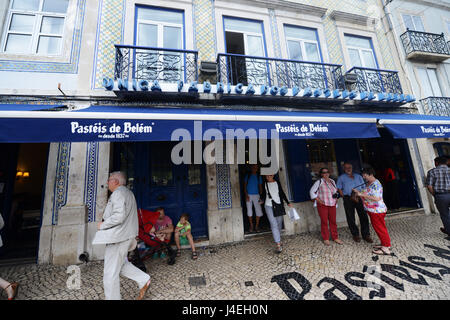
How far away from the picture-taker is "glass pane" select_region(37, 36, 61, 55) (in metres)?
4.60

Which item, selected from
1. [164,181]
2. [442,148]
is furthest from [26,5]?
[442,148]

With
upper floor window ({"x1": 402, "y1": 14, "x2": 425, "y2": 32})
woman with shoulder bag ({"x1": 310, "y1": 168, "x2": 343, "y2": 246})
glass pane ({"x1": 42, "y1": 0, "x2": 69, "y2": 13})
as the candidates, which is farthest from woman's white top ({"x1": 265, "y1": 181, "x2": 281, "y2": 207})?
upper floor window ({"x1": 402, "y1": 14, "x2": 425, "y2": 32})

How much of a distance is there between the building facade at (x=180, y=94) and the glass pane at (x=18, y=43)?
3 cm

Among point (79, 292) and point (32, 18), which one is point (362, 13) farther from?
point (79, 292)

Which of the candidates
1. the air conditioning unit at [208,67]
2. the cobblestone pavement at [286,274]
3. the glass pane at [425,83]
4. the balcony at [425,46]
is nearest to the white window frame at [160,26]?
the air conditioning unit at [208,67]

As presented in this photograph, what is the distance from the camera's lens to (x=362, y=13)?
23.9 feet

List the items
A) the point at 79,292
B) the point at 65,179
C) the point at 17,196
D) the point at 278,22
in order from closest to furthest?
1. the point at 79,292
2. the point at 65,179
3. the point at 17,196
4. the point at 278,22

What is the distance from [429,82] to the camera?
743 centimetres

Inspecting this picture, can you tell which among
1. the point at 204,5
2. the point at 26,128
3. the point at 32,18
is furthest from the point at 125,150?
the point at 204,5

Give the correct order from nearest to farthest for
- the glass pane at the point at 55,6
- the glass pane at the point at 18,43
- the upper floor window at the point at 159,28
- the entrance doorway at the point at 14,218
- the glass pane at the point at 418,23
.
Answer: the entrance doorway at the point at 14,218, the glass pane at the point at 18,43, the glass pane at the point at 55,6, the upper floor window at the point at 159,28, the glass pane at the point at 418,23

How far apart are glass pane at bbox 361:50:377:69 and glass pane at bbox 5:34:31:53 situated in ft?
36.1

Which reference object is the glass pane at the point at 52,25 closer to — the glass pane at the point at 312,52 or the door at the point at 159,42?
the door at the point at 159,42

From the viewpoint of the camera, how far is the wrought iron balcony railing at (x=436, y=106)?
22.4 ft
